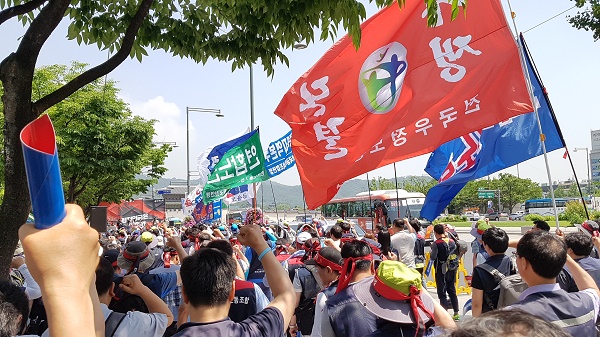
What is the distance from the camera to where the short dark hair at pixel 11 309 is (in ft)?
8.66

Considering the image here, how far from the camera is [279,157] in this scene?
14.3 metres

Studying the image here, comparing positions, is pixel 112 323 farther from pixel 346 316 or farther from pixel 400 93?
pixel 400 93

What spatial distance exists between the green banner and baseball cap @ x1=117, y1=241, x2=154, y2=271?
24.5 ft

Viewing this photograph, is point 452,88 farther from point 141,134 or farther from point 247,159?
point 141,134

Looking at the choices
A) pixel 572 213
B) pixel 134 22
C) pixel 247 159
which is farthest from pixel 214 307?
pixel 572 213

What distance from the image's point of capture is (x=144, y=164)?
74.3 ft

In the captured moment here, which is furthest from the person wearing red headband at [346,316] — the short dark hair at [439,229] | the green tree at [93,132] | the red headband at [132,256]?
the green tree at [93,132]

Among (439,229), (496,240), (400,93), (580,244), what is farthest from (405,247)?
(580,244)

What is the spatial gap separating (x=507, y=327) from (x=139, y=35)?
434 cm

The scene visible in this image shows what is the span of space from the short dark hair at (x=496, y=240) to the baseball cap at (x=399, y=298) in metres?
2.26

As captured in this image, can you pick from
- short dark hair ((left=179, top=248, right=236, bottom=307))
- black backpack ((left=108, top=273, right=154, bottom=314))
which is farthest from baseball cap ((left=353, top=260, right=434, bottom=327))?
black backpack ((left=108, top=273, right=154, bottom=314))

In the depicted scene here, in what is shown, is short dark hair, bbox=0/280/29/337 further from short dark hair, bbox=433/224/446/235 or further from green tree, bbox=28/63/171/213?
green tree, bbox=28/63/171/213

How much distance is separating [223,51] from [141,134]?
17.1 metres

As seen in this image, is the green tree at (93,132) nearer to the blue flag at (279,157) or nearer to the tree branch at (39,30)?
the blue flag at (279,157)
